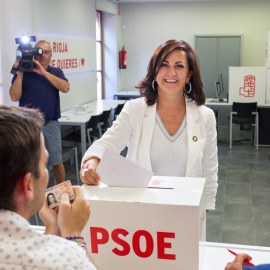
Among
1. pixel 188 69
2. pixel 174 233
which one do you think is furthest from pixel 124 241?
pixel 188 69

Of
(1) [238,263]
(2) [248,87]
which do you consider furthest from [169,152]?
(2) [248,87]

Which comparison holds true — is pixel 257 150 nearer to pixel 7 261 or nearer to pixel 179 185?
pixel 179 185

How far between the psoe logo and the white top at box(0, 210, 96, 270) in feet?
22.8

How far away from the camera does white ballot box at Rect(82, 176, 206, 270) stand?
1235 millimetres

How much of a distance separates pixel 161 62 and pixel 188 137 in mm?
380

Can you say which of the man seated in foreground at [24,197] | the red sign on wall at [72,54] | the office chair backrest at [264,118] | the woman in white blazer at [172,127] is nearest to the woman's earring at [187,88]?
the woman in white blazer at [172,127]

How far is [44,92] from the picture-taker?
14.2 feet

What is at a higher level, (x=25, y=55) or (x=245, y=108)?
(x=25, y=55)

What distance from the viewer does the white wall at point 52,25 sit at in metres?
4.89

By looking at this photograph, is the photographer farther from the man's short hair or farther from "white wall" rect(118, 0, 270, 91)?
"white wall" rect(118, 0, 270, 91)

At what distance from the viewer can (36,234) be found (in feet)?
2.67

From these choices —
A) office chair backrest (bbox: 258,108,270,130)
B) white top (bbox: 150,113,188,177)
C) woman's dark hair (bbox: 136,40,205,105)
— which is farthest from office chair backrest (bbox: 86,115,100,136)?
white top (bbox: 150,113,188,177)

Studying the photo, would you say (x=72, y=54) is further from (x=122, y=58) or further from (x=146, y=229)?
(x=146, y=229)

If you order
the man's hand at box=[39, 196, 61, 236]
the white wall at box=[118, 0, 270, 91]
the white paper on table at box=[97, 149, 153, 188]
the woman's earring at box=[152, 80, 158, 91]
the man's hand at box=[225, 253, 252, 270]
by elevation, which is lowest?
the man's hand at box=[225, 253, 252, 270]
